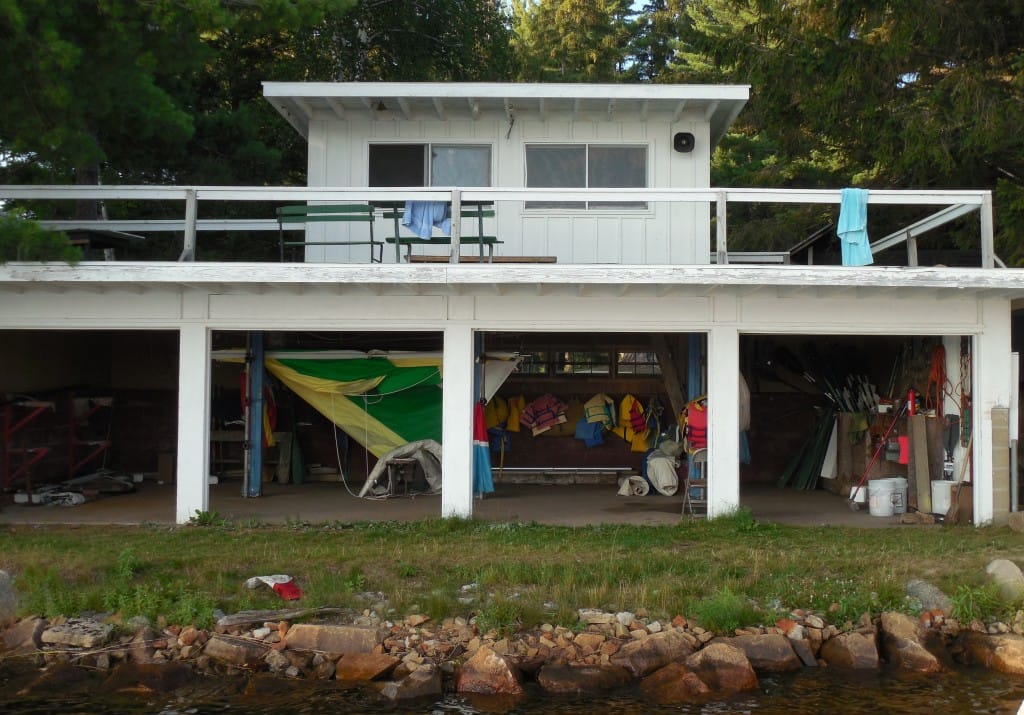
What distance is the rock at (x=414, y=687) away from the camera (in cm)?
815

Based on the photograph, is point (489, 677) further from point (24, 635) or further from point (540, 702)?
point (24, 635)

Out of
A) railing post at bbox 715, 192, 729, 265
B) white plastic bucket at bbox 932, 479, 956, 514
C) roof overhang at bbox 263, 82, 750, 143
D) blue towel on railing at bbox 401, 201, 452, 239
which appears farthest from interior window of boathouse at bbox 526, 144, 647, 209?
white plastic bucket at bbox 932, 479, 956, 514

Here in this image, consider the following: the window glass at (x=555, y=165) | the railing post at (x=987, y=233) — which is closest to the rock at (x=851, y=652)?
the railing post at (x=987, y=233)

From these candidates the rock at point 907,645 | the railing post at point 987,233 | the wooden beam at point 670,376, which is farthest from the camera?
the wooden beam at point 670,376

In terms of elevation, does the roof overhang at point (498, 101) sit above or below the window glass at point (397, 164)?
above

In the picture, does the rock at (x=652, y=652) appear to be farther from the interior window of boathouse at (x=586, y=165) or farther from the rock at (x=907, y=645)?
the interior window of boathouse at (x=586, y=165)

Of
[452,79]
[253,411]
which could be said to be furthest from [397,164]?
[452,79]

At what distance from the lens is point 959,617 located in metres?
9.29

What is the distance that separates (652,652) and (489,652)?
4.46 feet

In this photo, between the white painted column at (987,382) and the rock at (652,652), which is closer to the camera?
the rock at (652,652)

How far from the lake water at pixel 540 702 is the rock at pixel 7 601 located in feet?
2.89

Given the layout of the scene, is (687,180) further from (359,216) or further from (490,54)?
(490,54)

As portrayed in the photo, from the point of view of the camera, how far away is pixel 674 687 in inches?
327

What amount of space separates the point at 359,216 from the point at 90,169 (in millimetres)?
6548
